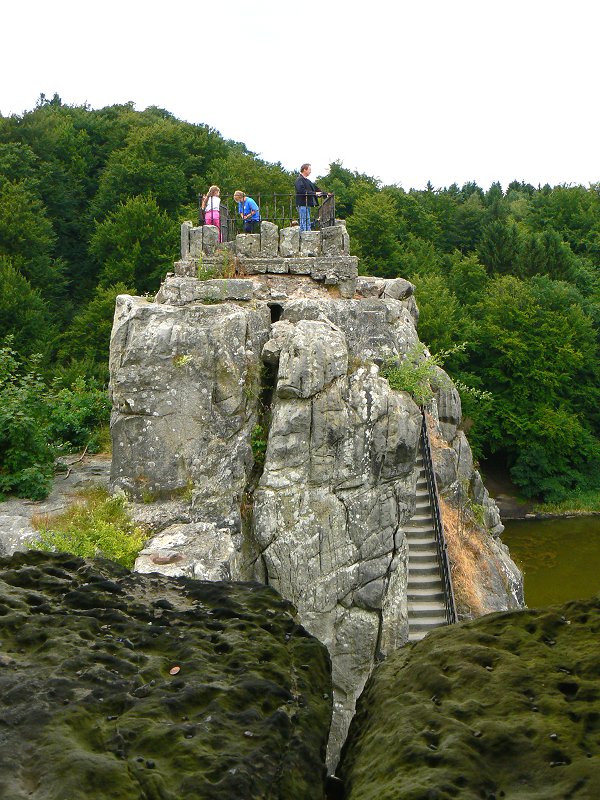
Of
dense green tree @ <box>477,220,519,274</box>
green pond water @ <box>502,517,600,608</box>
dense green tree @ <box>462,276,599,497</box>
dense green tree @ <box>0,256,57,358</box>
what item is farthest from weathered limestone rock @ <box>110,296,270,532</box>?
dense green tree @ <box>477,220,519,274</box>

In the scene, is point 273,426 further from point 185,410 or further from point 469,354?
point 469,354

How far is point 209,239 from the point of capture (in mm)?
14477

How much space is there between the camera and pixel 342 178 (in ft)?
160

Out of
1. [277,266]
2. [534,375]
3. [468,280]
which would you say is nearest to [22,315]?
[277,266]

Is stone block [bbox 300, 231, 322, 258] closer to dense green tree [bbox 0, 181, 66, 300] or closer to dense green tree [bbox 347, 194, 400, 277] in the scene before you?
dense green tree [bbox 0, 181, 66, 300]

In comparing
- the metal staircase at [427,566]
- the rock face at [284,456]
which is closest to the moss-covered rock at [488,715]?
the rock face at [284,456]

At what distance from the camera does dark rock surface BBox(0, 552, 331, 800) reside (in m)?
3.24

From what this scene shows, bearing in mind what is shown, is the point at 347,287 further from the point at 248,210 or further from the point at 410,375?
the point at 248,210

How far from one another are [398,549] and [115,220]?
2664 centimetres

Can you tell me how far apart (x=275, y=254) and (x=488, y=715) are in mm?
11928

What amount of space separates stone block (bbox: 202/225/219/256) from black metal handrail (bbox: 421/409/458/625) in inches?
213

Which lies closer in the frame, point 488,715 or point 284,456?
point 488,715

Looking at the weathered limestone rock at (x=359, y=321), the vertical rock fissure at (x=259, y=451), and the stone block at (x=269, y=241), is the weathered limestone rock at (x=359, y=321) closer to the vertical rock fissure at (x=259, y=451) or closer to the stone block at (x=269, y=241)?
the vertical rock fissure at (x=259, y=451)

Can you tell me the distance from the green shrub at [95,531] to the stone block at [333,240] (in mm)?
5812
